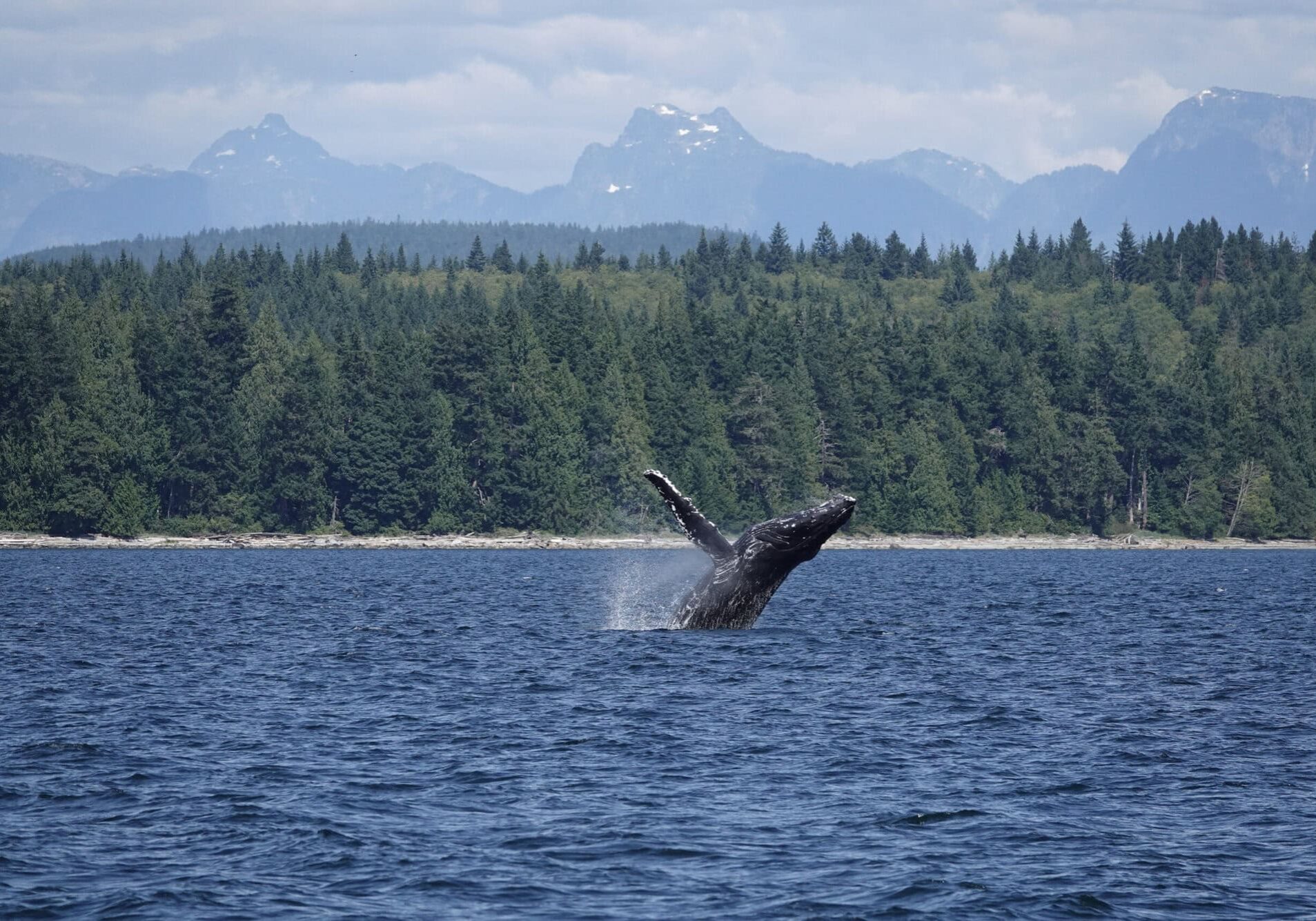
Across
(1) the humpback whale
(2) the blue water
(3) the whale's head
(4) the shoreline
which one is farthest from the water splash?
(4) the shoreline

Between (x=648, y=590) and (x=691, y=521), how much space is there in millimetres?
45837

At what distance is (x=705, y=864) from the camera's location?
68.7 ft

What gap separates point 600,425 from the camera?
167 meters

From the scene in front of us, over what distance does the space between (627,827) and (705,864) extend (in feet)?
7.32

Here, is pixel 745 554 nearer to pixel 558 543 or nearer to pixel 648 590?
pixel 648 590

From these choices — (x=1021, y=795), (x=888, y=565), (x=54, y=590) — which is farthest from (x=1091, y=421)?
(x=1021, y=795)

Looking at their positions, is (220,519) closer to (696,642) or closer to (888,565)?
(888,565)

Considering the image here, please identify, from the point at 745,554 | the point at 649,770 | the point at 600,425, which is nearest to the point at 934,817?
the point at 649,770

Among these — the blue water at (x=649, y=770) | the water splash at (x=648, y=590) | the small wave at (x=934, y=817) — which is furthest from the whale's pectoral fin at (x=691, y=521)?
the small wave at (x=934, y=817)

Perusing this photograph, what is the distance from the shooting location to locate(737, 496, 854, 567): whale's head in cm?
3438

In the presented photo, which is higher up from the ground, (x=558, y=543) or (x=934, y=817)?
(x=934, y=817)

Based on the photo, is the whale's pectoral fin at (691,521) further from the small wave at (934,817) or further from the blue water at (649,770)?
the small wave at (934,817)

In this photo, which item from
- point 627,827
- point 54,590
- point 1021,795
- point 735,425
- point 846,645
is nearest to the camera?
point 627,827

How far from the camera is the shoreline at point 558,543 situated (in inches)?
5531
